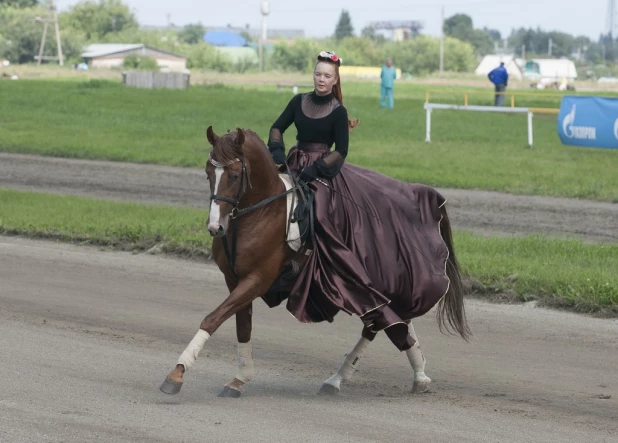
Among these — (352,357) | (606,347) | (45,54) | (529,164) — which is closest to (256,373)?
(352,357)

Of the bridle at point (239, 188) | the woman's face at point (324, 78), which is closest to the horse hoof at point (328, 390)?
the bridle at point (239, 188)

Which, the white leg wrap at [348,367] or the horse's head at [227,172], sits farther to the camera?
the white leg wrap at [348,367]

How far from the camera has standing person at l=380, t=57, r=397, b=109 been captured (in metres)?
36.1

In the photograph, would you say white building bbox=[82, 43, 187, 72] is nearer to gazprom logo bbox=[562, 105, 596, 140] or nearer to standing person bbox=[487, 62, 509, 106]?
standing person bbox=[487, 62, 509, 106]

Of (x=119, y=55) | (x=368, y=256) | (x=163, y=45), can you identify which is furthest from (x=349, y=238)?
(x=163, y=45)

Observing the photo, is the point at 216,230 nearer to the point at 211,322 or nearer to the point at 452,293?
the point at 211,322

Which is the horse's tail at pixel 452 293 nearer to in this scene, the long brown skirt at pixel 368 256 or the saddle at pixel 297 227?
the long brown skirt at pixel 368 256

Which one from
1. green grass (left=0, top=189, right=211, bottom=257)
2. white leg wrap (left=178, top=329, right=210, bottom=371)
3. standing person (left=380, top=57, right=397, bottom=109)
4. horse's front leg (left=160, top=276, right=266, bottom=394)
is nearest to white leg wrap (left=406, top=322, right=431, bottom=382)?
horse's front leg (left=160, top=276, right=266, bottom=394)

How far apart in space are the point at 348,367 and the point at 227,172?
1609 mm

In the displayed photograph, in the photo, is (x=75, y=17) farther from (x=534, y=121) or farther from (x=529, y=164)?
(x=529, y=164)

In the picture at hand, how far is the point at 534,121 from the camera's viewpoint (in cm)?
3178

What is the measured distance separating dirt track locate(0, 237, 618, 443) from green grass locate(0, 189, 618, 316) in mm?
417

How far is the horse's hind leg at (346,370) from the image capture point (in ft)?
23.4

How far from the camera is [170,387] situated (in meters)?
6.50
